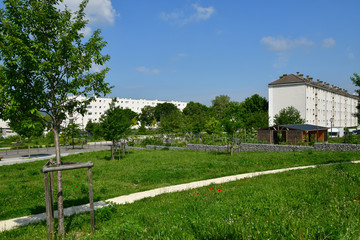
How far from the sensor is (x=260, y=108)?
69438mm

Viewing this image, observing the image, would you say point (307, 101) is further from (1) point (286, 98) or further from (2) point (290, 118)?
(2) point (290, 118)

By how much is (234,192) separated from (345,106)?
294ft

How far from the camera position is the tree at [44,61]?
221 inches

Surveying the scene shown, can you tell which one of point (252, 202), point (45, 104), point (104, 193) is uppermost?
point (45, 104)

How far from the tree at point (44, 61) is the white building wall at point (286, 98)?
5652 cm

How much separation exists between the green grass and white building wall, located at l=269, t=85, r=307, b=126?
51.3 m

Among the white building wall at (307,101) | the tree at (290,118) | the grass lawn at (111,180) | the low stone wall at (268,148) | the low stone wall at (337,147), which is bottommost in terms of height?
the grass lawn at (111,180)

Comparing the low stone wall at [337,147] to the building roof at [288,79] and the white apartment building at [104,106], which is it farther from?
the white apartment building at [104,106]

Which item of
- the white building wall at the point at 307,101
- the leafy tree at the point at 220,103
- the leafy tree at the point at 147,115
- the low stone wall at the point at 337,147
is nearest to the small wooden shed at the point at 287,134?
the low stone wall at the point at 337,147

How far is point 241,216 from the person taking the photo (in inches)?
222

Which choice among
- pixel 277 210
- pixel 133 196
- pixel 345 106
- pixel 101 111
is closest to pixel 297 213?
pixel 277 210

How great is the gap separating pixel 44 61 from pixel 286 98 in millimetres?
58363

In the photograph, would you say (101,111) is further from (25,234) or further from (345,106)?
(25,234)

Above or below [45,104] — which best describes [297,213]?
below
